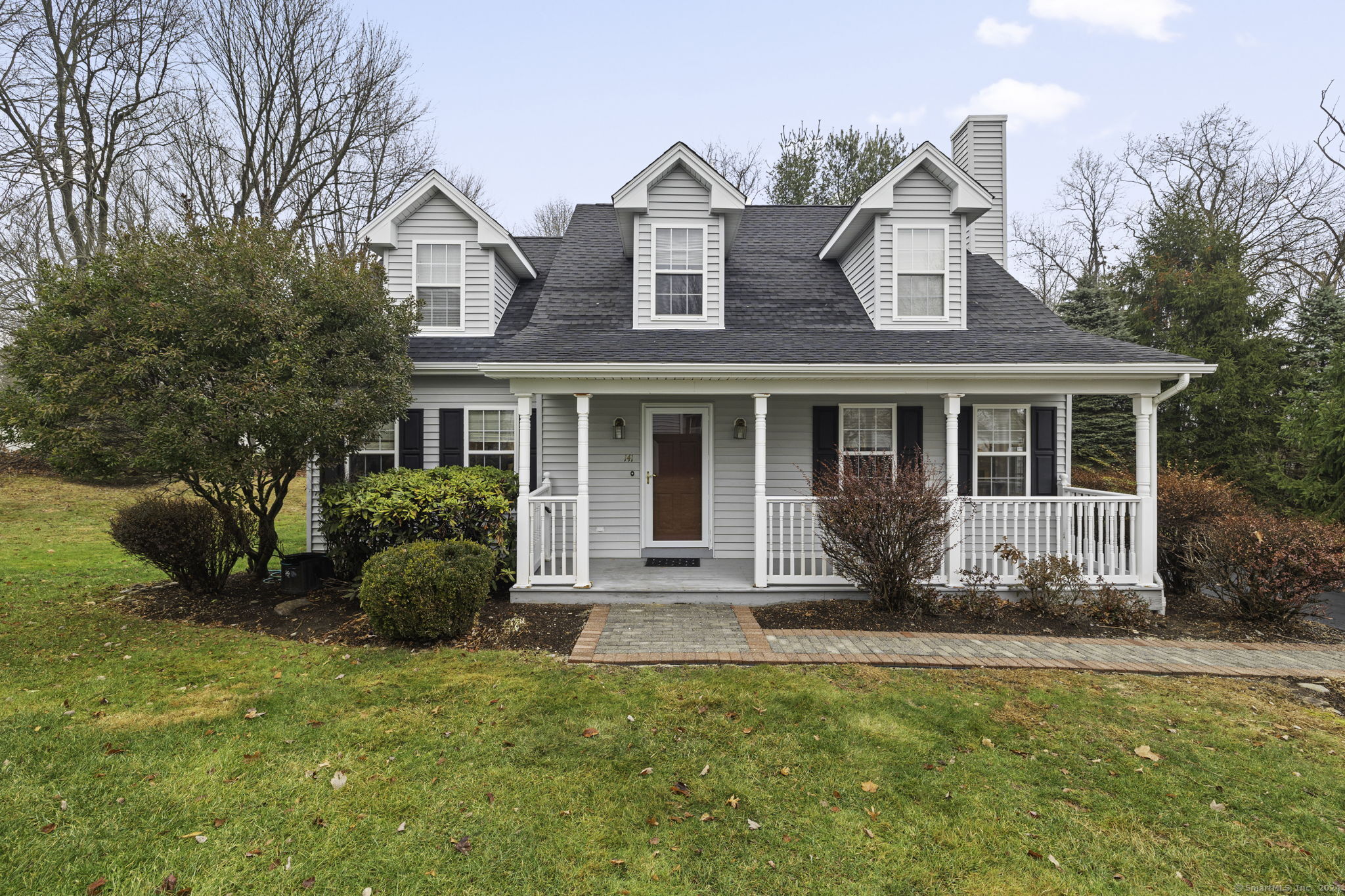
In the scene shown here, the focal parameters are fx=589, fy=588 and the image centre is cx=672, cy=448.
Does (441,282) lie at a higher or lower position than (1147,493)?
higher

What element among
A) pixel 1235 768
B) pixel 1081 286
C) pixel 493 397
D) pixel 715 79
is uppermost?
pixel 715 79

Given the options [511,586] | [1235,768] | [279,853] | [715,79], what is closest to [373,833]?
[279,853]

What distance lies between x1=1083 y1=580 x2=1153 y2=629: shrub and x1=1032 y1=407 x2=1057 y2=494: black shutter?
228 centimetres

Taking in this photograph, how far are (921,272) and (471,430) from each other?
762cm

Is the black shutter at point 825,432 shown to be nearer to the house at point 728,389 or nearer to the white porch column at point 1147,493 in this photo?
the house at point 728,389

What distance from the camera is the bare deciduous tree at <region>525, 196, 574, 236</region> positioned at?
28.6m

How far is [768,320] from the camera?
30.9 ft

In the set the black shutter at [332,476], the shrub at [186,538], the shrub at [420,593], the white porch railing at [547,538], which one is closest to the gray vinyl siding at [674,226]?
the white porch railing at [547,538]

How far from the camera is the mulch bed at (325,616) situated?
608 centimetres

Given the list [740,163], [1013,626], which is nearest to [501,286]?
[1013,626]

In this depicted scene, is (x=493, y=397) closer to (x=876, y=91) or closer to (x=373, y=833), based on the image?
(x=373, y=833)

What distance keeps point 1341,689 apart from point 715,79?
18.8 metres

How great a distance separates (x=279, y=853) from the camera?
9.63ft

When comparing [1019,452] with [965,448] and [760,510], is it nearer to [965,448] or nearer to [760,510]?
[965,448]
